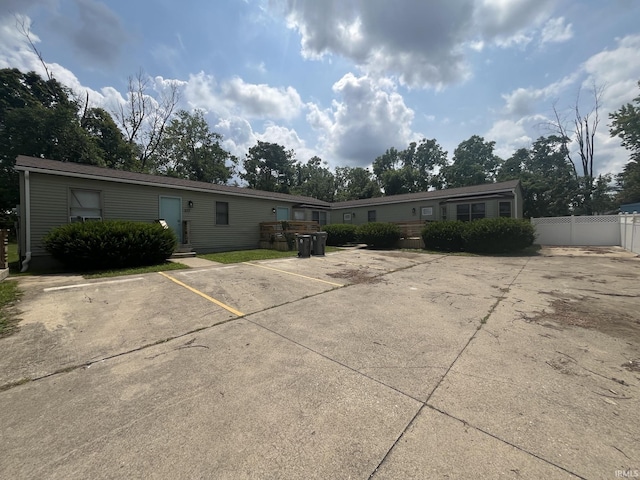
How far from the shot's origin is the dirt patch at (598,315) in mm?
3633

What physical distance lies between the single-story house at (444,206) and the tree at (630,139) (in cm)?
1489

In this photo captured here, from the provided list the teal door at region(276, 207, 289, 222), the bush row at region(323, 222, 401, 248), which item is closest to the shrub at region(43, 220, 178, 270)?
the teal door at region(276, 207, 289, 222)

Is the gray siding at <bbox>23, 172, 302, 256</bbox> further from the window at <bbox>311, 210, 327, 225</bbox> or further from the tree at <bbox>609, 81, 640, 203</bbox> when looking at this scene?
the tree at <bbox>609, 81, 640, 203</bbox>

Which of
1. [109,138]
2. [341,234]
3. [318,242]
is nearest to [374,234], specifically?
[341,234]

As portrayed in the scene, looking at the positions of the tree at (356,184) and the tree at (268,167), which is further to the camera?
the tree at (268,167)

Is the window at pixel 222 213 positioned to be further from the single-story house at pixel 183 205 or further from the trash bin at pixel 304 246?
the trash bin at pixel 304 246

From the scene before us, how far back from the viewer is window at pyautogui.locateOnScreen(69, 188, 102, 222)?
30.9 ft

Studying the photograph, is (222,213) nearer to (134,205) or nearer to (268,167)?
(134,205)

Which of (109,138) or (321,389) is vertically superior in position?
(109,138)

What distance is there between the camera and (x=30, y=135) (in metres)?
20.4

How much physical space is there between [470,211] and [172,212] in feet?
54.9

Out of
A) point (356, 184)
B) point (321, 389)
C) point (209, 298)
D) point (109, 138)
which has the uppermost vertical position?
point (109, 138)

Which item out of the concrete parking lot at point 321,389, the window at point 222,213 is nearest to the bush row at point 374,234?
the window at point 222,213

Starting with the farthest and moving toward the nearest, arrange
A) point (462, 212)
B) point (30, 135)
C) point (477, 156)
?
point (477, 156), point (30, 135), point (462, 212)
